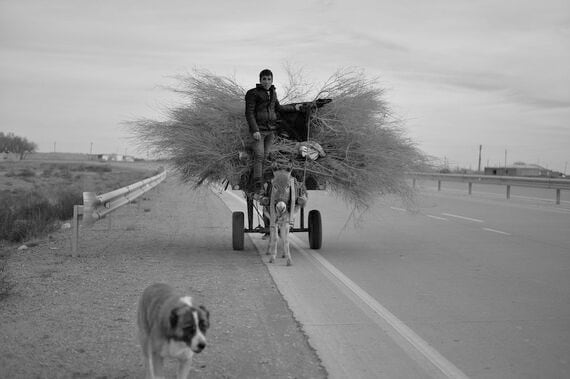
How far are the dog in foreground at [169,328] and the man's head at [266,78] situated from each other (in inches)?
265

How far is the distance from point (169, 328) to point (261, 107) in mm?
7460

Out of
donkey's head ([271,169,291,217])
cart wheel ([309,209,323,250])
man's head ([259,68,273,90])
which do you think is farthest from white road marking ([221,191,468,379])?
man's head ([259,68,273,90])

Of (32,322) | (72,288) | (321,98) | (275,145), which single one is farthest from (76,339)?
(321,98)

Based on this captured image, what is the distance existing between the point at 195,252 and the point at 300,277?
3123mm

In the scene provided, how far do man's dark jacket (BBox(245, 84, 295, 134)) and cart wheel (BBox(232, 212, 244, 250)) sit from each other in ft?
5.60

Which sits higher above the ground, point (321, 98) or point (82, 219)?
point (321, 98)

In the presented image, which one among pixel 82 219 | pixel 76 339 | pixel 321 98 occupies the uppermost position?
pixel 321 98

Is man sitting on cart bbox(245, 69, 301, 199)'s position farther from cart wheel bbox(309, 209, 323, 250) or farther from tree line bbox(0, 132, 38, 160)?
tree line bbox(0, 132, 38, 160)

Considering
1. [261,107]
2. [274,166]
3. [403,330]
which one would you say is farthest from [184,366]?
[261,107]

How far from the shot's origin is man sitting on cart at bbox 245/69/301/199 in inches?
455

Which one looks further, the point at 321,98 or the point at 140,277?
the point at 321,98

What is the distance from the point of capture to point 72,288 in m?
8.85

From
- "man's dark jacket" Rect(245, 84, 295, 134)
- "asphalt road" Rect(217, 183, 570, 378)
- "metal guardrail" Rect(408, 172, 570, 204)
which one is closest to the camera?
"asphalt road" Rect(217, 183, 570, 378)

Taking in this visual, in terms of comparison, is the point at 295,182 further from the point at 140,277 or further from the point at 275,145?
the point at 140,277
